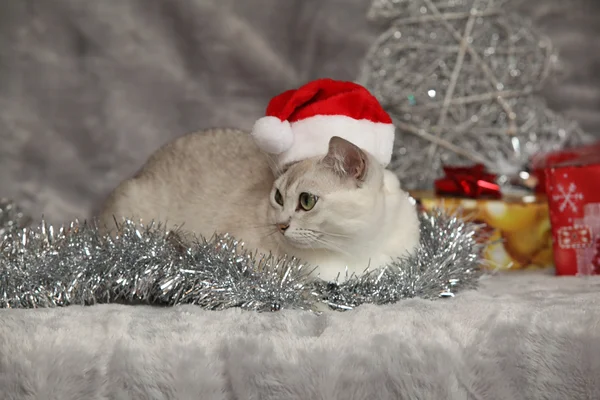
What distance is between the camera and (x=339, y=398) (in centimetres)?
95

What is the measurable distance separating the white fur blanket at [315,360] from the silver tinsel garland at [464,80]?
104 cm

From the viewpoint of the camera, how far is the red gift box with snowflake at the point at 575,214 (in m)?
1.45

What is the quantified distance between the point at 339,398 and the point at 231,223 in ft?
1.74

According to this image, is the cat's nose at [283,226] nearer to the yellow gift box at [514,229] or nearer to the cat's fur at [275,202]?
the cat's fur at [275,202]

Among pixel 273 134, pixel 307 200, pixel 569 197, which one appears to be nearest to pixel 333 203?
pixel 307 200

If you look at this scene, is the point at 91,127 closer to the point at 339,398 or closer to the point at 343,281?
the point at 343,281

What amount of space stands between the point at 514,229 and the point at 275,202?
0.71 meters

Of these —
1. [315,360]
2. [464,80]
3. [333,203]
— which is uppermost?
[464,80]

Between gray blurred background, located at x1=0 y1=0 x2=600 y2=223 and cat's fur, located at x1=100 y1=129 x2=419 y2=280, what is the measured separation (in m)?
0.44

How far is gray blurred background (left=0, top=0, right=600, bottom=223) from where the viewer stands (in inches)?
77.8

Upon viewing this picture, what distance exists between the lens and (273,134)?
4.09 feet

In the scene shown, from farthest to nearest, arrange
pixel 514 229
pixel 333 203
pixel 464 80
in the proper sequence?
pixel 464 80, pixel 514 229, pixel 333 203

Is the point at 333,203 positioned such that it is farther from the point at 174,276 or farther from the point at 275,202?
the point at 174,276

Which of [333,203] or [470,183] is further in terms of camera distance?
[470,183]
